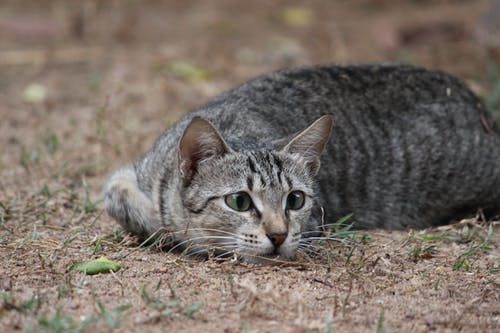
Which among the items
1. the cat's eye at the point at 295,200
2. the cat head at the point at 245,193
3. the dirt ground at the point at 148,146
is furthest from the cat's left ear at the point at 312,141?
the dirt ground at the point at 148,146

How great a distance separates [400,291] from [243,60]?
18.7 feet

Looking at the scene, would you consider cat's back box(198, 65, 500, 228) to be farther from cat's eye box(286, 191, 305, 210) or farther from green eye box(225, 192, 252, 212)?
green eye box(225, 192, 252, 212)

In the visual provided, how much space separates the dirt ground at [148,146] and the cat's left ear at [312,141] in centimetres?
63

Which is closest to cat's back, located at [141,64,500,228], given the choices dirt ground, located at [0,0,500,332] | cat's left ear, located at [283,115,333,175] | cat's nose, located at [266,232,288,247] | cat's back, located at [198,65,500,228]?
cat's back, located at [198,65,500,228]

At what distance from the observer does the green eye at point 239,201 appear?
455 centimetres

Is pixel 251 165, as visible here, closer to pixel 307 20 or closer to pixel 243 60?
pixel 243 60

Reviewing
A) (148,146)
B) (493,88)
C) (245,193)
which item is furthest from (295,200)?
(493,88)

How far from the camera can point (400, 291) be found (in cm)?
434

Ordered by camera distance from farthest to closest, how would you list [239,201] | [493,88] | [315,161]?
[493,88]
[315,161]
[239,201]

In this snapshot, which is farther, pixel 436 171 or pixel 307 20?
pixel 307 20

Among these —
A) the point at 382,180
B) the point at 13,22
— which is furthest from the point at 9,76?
the point at 382,180

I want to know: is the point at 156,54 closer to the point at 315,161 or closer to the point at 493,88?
the point at 493,88

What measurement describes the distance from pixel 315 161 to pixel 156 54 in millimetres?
4988

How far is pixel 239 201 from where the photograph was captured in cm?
457
